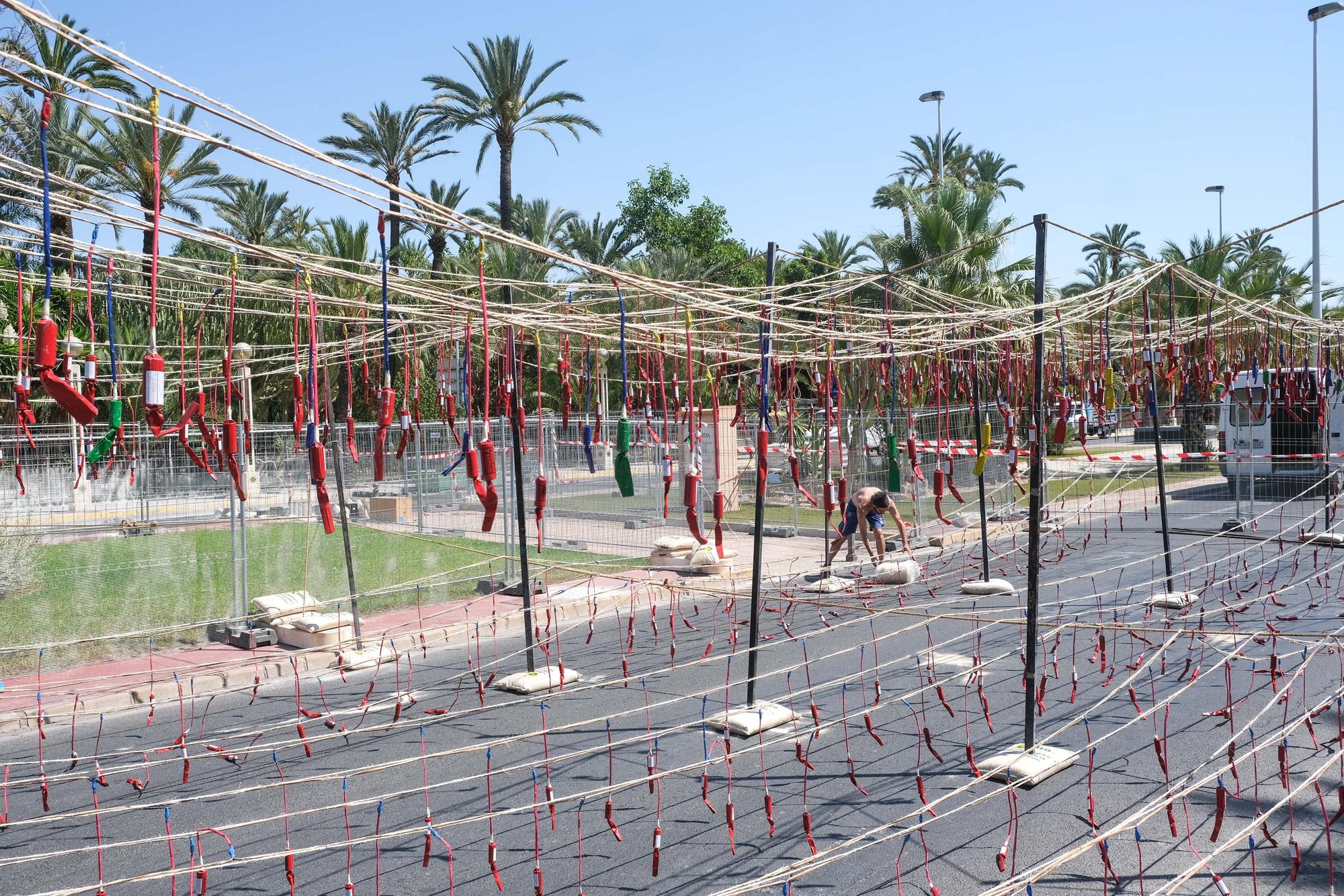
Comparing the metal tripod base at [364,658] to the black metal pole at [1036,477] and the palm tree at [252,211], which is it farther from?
the palm tree at [252,211]

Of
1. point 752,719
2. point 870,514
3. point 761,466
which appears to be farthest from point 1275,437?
point 761,466

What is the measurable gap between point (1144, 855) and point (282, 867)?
184 inches

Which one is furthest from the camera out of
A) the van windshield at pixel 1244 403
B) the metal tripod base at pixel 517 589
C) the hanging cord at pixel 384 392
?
the van windshield at pixel 1244 403

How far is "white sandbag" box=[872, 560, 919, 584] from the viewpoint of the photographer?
1305cm

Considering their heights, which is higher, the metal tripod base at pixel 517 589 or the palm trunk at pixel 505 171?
the palm trunk at pixel 505 171

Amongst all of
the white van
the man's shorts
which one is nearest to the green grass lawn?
the man's shorts

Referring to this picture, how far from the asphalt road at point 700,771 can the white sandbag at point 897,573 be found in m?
2.00

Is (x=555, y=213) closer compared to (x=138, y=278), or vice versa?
(x=138, y=278)

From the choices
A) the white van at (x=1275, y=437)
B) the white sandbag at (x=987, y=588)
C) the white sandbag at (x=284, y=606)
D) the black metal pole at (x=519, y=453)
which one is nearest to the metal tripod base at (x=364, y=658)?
the white sandbag at (x=284, y=606)

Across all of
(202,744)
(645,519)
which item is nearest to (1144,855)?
(202,744)

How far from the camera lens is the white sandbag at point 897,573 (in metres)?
13.0

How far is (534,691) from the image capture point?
337 inches

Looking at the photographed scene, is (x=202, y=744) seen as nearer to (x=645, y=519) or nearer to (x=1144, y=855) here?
(x=1144, y=855)

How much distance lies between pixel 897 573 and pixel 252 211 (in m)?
24.6
